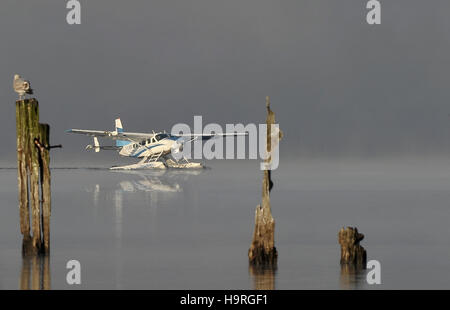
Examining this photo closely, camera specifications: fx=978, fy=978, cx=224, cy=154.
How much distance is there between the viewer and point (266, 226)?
2194 cm

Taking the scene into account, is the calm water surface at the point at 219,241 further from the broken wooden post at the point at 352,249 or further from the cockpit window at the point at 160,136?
the cockpit window at the point at 160,136

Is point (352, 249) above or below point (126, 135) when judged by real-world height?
below

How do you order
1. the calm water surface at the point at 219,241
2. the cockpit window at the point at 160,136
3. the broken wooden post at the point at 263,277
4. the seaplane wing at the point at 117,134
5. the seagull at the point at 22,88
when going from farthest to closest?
1. the cockpit window at the point at 160,136
2. the seaplane wing at the point at 117,134
3. the seagull at the point at 22,88
4. the calm water surface at the point at 219,241
5. the broken wooden post at the point at 263,277

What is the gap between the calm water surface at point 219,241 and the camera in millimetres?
21750

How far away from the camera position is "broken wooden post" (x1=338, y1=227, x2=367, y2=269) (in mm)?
22297

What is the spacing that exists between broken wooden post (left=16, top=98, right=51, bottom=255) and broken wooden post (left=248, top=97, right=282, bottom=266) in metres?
5.03

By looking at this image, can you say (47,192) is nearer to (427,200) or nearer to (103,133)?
(427,200)

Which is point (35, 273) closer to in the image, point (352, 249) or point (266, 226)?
point (266, 226)

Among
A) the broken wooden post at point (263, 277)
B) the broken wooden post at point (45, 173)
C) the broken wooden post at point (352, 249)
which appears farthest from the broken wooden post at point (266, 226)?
the broken wooden post at point (45, 173)

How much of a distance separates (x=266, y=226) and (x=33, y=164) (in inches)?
229

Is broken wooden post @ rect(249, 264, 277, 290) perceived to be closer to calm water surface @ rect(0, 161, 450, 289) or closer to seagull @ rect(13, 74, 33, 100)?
calm water surface @ rect(0, 161, 450, 289)

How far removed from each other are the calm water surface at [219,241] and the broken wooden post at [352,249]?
0.39 metres

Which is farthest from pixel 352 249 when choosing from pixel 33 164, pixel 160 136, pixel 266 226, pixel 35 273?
pixel 160 136

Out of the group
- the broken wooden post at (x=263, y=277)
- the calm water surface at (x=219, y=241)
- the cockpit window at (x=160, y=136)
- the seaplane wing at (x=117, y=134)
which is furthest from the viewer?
the cockpit window at (x=160, y=136)
